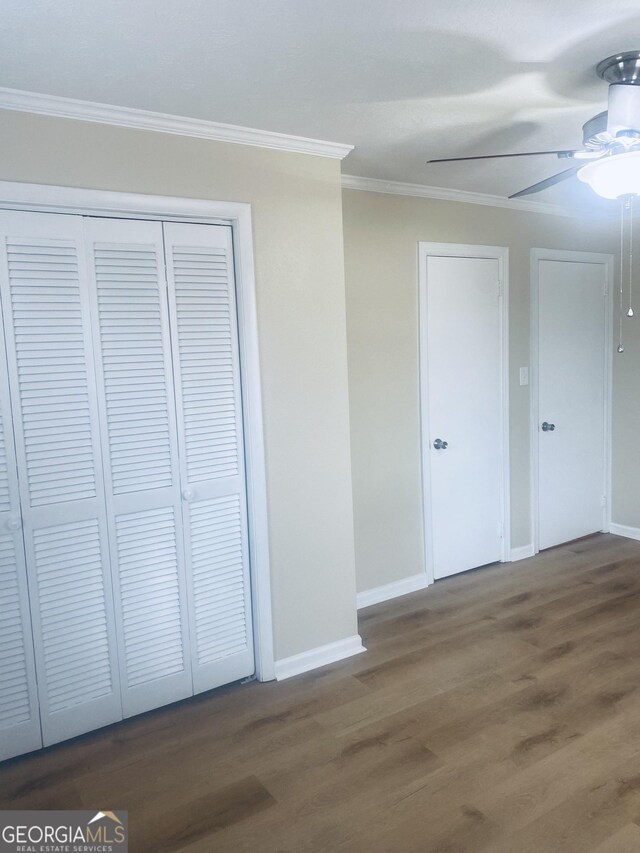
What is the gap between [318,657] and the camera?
9.51ft

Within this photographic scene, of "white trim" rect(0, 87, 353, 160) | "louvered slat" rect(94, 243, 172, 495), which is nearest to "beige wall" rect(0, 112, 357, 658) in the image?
"white trim" rect(0, 87, 353, 160)

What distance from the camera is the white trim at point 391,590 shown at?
3543 millimetres

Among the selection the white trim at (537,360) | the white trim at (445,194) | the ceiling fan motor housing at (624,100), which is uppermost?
the white trim at (445,194)

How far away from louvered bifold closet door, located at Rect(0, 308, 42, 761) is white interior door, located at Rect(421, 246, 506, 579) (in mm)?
2313

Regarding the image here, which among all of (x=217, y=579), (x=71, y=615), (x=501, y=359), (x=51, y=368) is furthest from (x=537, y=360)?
(x=71, y=615)

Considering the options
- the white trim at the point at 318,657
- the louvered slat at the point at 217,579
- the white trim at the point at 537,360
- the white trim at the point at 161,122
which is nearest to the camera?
the white trim at the point at 161,122

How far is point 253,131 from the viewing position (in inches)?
99.3

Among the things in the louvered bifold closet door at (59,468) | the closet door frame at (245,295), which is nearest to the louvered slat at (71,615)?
the louvered bifold closet door at (59,468)

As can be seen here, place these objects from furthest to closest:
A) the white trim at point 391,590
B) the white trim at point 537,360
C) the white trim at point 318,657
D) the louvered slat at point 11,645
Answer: the white trim at point 537,360, the white trim at point 391,590, the white trim at point 318,657, the louvered slat at point 11,645

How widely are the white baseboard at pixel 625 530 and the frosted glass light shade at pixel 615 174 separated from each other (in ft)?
10.8

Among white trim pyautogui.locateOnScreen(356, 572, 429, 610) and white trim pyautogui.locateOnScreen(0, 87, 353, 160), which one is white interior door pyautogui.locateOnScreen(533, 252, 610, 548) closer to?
white trim pyautogui.locateOnScreen(356, 572, 429, 610)

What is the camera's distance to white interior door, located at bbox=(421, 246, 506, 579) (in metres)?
3.69

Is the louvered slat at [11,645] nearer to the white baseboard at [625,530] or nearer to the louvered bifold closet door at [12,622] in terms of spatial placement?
the louvered bifold closet door at [12,622]

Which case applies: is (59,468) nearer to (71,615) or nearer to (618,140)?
(71,615)
